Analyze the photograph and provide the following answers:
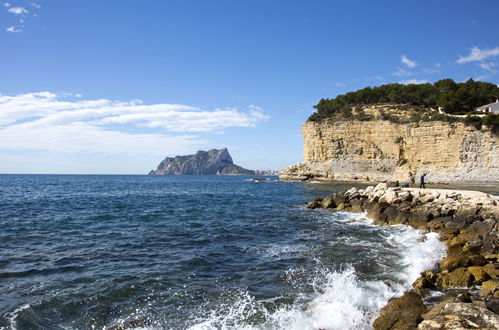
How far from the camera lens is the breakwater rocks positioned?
21.0ft

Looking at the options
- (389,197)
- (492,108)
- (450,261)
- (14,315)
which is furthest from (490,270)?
(492,108)

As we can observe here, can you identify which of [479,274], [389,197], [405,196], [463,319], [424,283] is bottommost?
[424,283]

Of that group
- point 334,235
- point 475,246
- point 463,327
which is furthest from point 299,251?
point 463,327

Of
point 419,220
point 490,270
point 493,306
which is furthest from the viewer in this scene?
point 419,220

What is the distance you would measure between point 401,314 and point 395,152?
49.5 metres

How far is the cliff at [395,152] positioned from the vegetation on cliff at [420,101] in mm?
1292

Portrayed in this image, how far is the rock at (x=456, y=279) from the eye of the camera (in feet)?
28.8

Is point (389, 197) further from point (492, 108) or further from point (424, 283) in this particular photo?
point (492, 108)

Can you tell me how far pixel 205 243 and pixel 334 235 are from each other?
597cm

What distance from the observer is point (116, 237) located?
15.2 m

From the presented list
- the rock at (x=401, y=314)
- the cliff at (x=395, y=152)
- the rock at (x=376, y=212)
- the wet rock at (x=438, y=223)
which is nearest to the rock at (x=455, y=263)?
the rock at (x=401, y=314)

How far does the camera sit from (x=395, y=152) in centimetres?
5203

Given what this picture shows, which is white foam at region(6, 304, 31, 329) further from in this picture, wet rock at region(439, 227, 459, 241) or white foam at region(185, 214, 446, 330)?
wet rock at region(439, 227, 459, 241)

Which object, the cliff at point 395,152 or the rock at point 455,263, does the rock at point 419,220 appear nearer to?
the rock at point 455,263
